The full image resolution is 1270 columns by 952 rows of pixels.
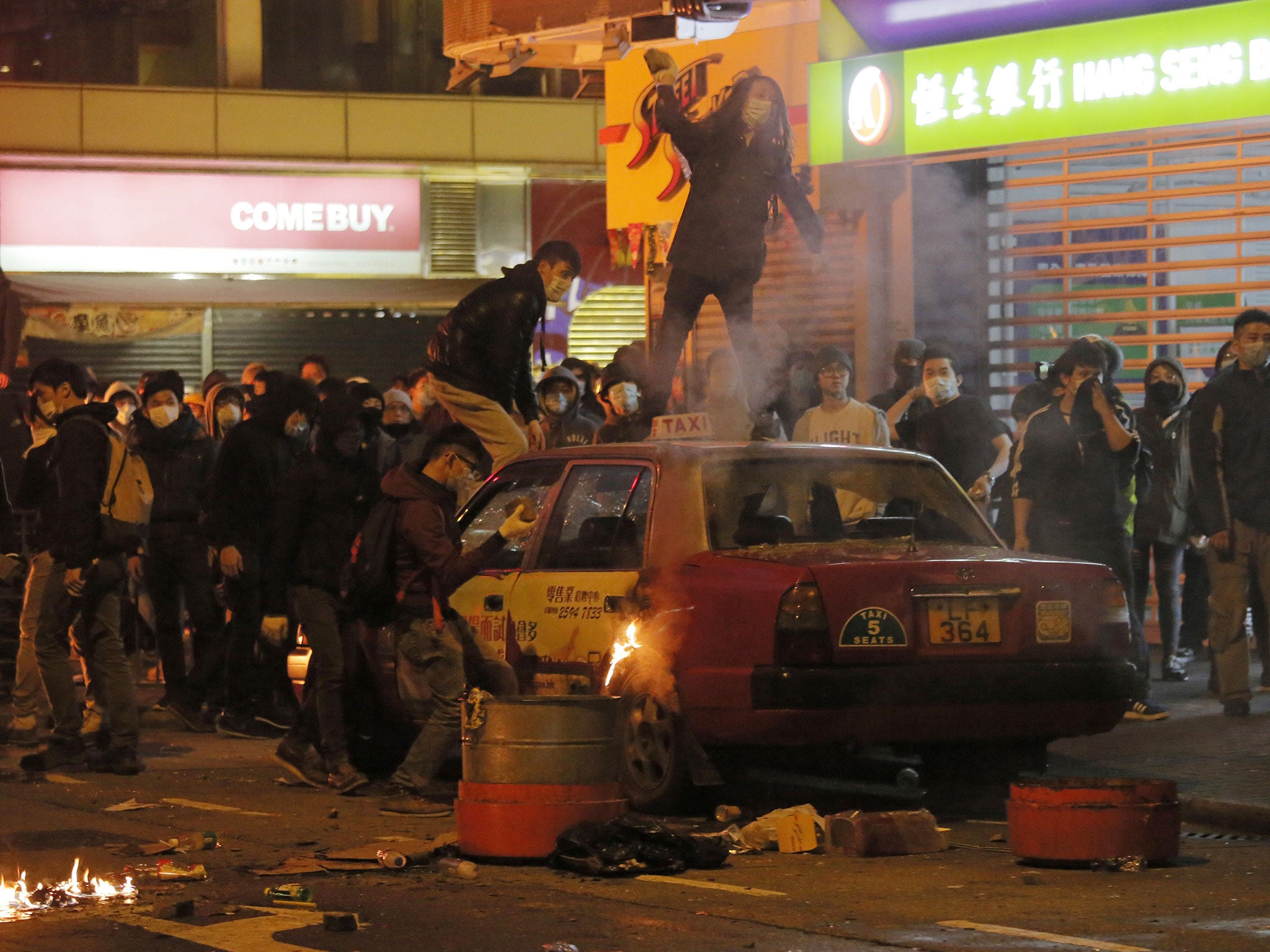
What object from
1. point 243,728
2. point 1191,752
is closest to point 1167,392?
point 1191,752

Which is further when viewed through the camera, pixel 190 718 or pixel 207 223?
pixel 207 223

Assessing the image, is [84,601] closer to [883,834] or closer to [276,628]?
[276,628]

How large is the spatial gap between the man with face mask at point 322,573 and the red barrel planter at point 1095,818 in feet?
11.2

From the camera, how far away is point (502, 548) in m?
8.52

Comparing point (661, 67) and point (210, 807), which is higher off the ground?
point (661, 67)

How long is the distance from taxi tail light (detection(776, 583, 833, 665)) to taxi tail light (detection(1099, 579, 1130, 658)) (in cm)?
126

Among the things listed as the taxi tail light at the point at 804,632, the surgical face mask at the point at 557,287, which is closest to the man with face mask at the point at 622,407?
the surgical face mask at the point at 557,287

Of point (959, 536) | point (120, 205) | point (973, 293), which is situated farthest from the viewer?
point (120, 205)

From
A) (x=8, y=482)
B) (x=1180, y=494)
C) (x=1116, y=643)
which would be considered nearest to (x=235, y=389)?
(x=8, y=482)

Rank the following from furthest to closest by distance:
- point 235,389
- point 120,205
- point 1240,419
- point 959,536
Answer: point 120,205 < point 235,389 < point 1240,419 < point 959,536

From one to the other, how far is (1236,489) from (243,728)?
18.9ft

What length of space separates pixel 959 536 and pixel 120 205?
1748 cm

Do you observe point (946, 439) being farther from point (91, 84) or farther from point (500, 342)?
point (91, 84)

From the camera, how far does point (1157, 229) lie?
45.1 feet
